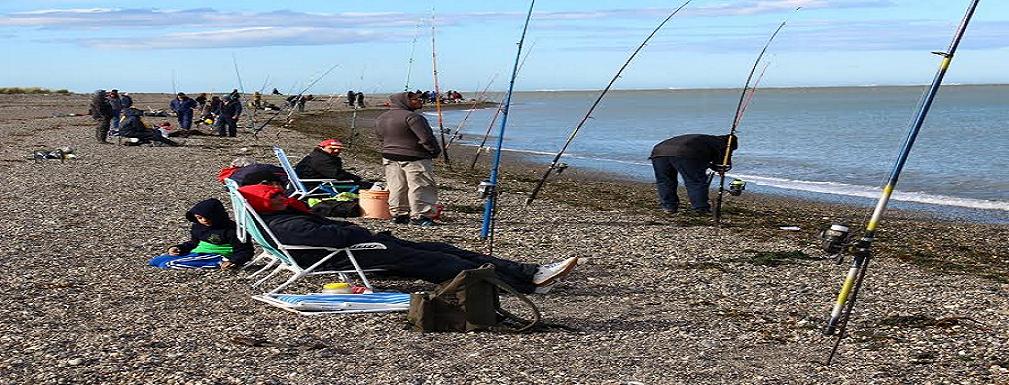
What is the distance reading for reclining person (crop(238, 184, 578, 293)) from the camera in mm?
7195

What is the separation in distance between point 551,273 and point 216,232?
2.75 meters

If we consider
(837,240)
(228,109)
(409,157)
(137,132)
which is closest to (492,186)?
(409,157)

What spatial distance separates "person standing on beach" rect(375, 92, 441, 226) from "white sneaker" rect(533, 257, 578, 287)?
11.1 ft

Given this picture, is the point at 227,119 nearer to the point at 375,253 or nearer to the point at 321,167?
the point at 321,167

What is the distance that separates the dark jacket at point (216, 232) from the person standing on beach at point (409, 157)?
2545 mm

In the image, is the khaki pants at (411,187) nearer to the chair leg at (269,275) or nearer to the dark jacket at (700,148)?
the dark jacket at (700,148)

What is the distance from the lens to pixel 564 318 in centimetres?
684

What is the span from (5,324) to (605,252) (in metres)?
5.02

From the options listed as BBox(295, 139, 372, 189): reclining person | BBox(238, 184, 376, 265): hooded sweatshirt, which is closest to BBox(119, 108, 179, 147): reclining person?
BBox(295, 139, 372, 189): reclining person

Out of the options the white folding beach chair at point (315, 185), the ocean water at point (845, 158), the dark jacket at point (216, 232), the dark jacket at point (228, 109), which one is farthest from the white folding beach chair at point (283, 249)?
the dark jacket at point (228, 109)

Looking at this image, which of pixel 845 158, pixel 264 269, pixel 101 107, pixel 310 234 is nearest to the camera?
pixel 310 234

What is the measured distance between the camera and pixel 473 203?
13.8 metres

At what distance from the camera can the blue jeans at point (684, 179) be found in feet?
40.9

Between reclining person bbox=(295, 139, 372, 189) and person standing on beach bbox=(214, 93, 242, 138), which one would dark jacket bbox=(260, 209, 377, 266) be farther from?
person standing on beach bbox=(214, 93, 242, 138)
